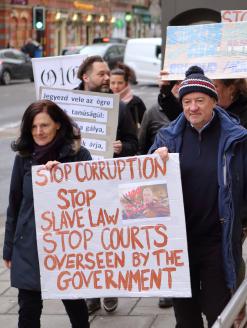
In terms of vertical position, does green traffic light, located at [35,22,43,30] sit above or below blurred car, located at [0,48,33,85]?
above

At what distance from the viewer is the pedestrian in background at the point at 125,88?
22.4 ft

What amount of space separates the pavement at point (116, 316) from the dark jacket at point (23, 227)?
1.09m

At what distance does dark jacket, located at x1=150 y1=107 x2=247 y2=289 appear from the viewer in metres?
3.83

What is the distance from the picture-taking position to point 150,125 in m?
5.87

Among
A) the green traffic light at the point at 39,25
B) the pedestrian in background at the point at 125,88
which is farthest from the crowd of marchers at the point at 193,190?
the green traffic light at the point at 39,25

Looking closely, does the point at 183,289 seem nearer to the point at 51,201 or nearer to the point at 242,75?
the point at 51,201

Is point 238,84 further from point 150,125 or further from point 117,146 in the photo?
point 117,146

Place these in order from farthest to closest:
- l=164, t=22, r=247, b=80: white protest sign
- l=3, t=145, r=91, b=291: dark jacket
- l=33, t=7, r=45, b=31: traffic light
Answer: l=33, t=7, r=45, b=31: traffic light < l=164, t=22, r=247, b=80: white protest sign < l=3, t=145, r=91, b=291: dark jacket

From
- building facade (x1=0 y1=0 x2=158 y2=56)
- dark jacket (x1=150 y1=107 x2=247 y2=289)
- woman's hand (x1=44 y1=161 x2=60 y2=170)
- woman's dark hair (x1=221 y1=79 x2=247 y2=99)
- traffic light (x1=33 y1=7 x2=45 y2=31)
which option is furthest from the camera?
building facade (x1=0 y1=0 x2=158 y2=56)

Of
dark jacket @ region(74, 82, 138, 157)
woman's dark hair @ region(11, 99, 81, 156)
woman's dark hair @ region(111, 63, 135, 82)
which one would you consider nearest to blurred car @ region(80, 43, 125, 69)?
woman's dark hair @ region(111, 63, 135, 82)

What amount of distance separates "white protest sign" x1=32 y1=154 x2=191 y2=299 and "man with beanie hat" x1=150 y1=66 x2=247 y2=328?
0.29ft

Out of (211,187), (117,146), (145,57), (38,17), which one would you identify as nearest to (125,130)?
(117,146)

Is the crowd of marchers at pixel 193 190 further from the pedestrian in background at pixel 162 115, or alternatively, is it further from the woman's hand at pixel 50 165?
the pedestrian in background at pixel 162 115

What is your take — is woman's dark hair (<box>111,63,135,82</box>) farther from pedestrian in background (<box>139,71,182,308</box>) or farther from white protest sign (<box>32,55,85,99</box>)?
pedestrian in background (<box>139,71,182,308</box>)
